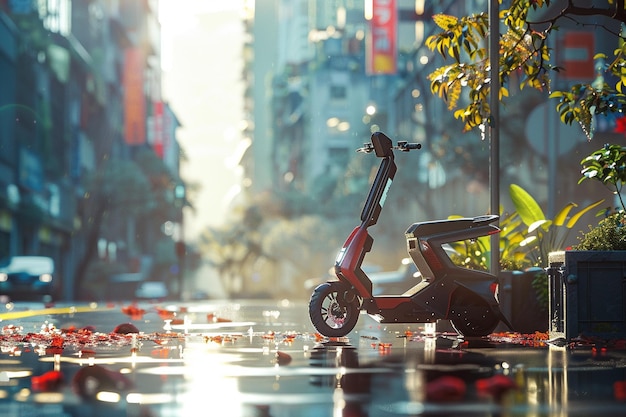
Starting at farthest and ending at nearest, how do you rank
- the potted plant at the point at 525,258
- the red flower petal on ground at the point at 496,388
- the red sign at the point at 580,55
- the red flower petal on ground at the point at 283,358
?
the red sign at the point at 580,55 < the potted plant at the point at 525,258 < the red flower petal on ground at the point at 283,358 < the red flower petal on ground at the point at 496,388

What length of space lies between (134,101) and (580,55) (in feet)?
212

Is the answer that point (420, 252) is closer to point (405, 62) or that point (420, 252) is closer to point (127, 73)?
point (405, 62)

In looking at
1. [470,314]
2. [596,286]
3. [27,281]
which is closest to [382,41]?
[27,281]

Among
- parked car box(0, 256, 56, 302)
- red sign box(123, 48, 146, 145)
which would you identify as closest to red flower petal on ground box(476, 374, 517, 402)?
parked car box(0, 256, 56, 302)

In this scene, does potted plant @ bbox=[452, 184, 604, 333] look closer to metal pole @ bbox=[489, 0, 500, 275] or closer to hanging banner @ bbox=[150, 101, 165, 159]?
metal pole @ bbox=[489, 0, 500, 275]

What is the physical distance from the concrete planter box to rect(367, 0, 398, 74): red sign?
57688 mm

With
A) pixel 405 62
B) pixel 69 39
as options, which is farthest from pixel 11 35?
pixel 405 62

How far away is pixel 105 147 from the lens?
282 feet

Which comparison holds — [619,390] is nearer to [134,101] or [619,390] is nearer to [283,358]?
[283,358]

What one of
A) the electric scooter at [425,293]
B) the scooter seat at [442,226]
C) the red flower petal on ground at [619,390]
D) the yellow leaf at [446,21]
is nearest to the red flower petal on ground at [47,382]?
the red flower petal on ground at [619,390]

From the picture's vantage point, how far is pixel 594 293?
1189cm

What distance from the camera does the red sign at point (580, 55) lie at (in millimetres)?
40312

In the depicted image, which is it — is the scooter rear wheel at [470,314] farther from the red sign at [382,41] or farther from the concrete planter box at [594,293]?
the red sign at [382,41]

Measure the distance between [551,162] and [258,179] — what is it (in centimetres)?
12756
